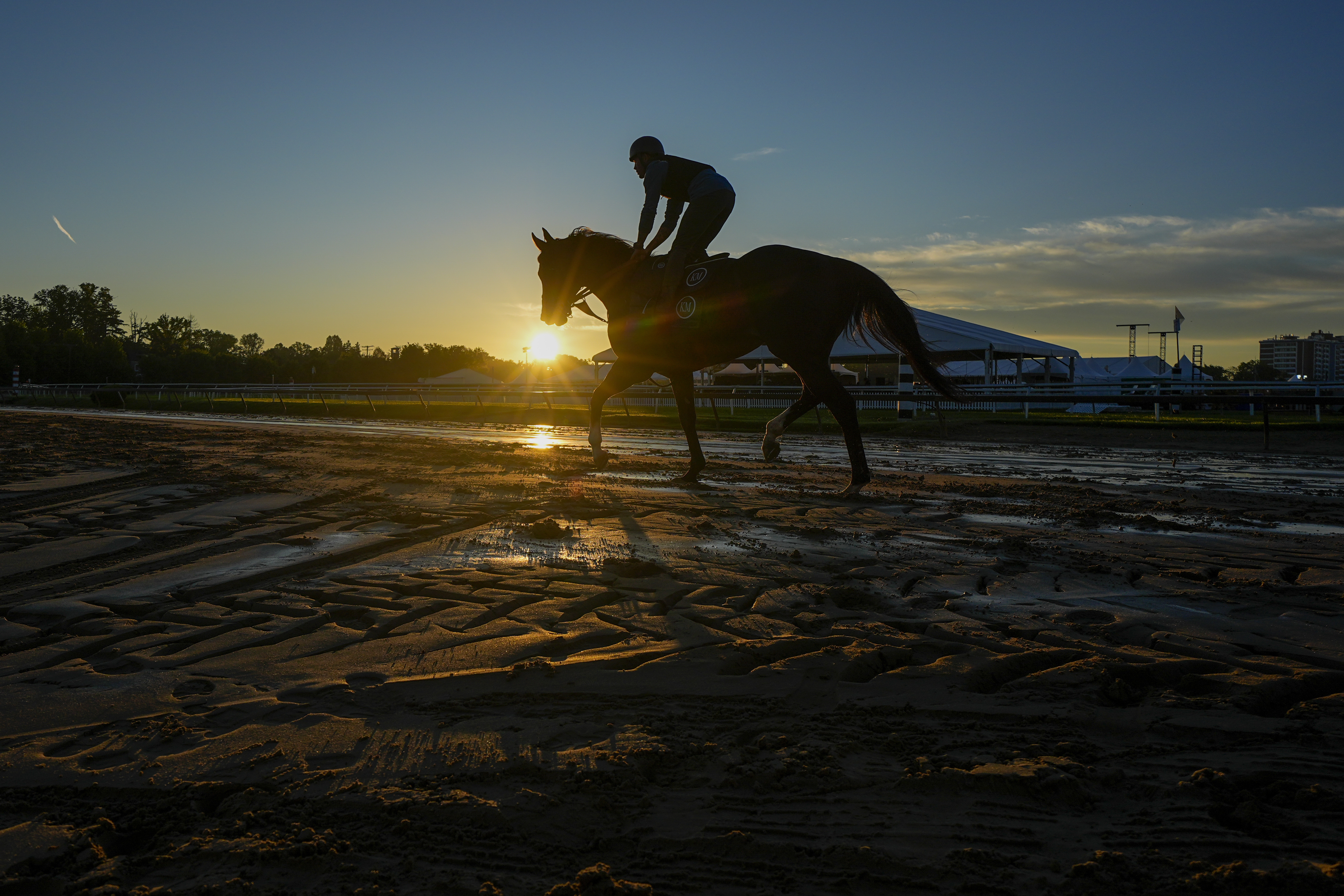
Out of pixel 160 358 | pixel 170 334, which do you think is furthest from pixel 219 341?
pixel 160 358

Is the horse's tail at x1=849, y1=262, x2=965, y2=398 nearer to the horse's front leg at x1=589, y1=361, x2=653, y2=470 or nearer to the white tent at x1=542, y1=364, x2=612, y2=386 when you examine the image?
the horse's front leg at x1=589, y1=361, x2=653, y2=470

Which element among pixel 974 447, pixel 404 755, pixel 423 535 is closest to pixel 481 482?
pixel 423 535

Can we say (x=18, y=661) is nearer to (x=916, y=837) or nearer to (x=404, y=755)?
(x=404, y=755)

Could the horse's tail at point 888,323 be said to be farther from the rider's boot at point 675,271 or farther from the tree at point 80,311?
the tree at point 80,311

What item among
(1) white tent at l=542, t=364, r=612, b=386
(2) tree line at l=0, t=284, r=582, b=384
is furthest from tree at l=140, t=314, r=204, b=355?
(1) white tent at l=542, t=364, r=612, b=386

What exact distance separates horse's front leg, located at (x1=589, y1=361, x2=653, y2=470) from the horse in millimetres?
17

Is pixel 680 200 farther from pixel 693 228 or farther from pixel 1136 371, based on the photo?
pixel 1136 371

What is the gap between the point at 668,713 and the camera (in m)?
2.29

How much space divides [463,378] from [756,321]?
305 ft

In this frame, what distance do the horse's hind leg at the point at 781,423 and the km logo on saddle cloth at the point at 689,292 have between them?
119 centimetres

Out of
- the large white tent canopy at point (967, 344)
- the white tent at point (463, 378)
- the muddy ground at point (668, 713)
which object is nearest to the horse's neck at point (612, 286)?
the muddy ground at point (668, 713)

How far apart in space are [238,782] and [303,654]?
2.88ft

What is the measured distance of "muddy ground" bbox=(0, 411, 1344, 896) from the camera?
1.61 metres

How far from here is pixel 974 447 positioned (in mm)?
13734
